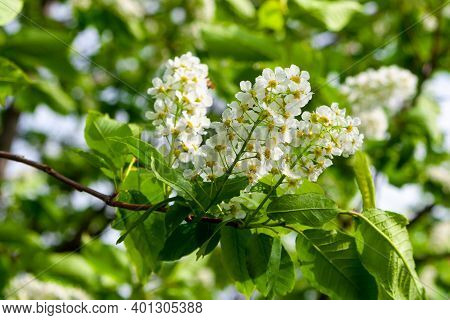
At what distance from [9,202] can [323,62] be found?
2.10m

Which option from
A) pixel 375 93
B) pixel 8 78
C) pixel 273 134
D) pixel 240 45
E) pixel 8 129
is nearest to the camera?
pixel 273 134

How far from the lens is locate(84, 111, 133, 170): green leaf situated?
119cm

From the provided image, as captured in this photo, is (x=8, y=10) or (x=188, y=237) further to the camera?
(x=8, y=10)

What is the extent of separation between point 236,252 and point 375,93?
1542 mm

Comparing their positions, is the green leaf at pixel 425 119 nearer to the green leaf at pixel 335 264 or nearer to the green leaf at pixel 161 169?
the green leaf at pixel 335 264

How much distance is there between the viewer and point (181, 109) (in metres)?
1.01

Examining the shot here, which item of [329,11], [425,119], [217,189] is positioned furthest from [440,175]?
[217,189]

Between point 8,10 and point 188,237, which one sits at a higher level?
point 8,10

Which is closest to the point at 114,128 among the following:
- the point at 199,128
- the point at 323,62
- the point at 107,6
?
the point at 199,128

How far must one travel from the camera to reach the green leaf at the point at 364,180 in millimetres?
1123

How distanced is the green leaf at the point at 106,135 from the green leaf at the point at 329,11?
124 centimetres

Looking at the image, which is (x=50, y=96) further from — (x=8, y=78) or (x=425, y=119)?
(x=425, y=119)

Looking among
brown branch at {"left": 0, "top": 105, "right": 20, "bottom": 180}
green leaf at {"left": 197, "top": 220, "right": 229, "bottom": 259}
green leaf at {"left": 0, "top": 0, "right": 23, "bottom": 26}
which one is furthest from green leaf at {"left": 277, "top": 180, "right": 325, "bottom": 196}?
brown branch at {"left": 0, "top": 105, "right": 20, "bottom": 180}

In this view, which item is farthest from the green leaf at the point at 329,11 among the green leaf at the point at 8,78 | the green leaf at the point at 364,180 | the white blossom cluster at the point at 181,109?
the white blossom cluster at the point at 181,109
